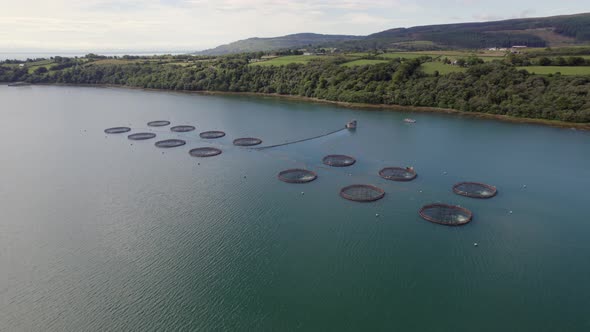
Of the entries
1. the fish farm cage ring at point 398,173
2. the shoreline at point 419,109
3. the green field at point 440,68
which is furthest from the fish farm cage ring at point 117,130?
the green field at point 440,68

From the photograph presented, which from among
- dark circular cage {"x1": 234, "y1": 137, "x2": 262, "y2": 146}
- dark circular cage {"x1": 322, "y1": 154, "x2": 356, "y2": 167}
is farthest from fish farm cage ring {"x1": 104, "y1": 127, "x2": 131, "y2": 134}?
dark circular cage {"x1": 322, "y1": 154, "x2": 356, "y2": 167}

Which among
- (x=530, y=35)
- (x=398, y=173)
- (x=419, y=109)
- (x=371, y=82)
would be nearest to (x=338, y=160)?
(x=398, y=173)

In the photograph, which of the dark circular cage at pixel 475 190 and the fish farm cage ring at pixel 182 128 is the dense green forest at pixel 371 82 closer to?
the dark circular cage at pixel 475 190

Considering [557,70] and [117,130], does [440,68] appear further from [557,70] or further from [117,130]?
[117,130]

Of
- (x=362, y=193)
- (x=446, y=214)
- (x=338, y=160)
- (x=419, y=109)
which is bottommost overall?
(x=446, y=214)

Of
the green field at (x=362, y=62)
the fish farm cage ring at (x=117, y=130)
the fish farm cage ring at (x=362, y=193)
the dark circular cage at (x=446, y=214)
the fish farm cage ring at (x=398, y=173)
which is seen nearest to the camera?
the dark circular cage at (x=446, y=214)
